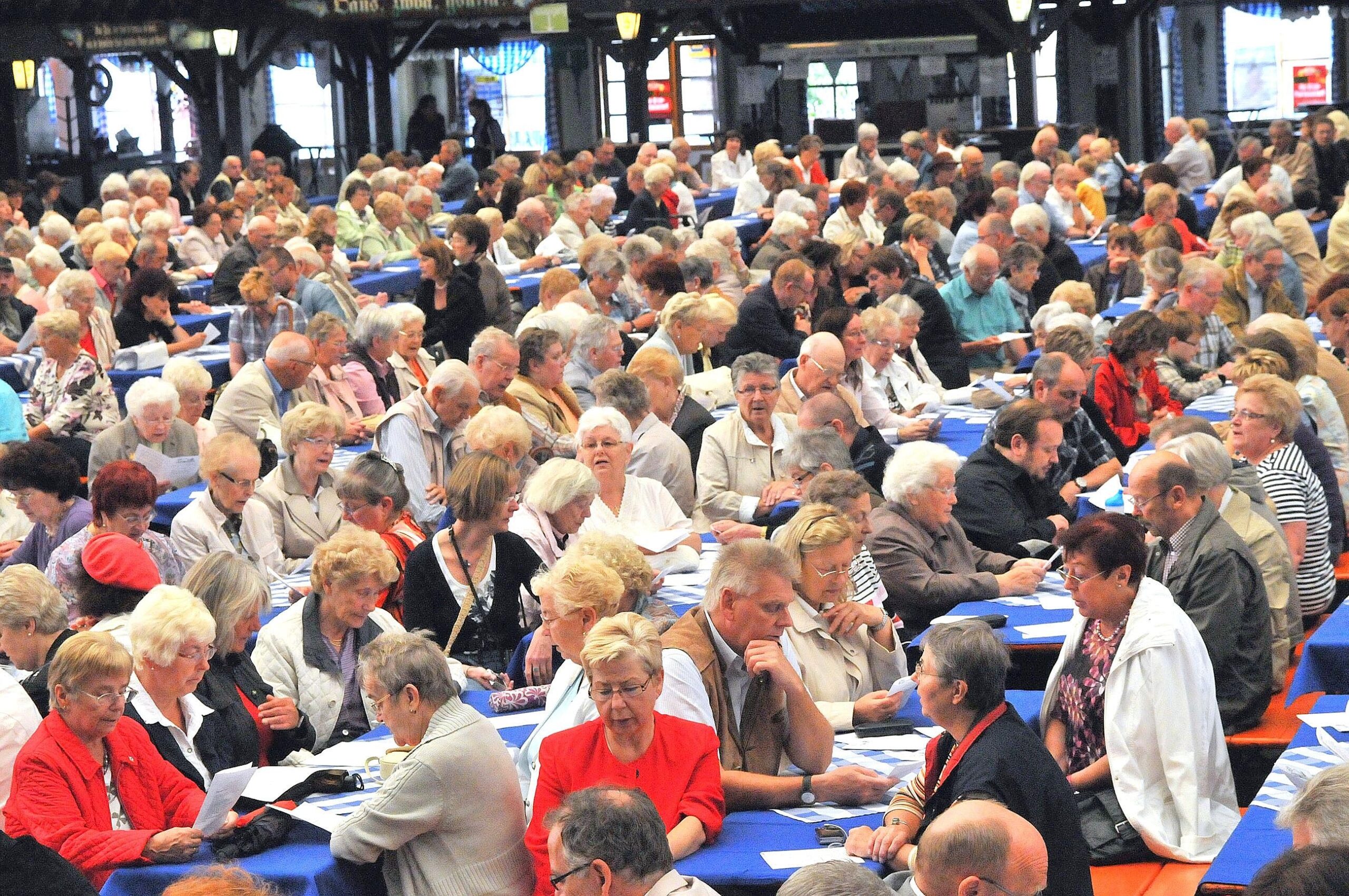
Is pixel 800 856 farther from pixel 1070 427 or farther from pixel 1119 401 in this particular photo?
pixel 1119 401

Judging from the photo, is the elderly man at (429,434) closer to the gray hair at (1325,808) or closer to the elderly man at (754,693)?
the elderly man at (754,693)

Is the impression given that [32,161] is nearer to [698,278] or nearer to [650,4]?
[650,4]

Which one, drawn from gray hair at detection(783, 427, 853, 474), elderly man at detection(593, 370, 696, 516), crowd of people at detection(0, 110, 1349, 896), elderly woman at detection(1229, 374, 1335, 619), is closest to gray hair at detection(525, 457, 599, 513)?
crowd of people at detection(0, 110, 1349, 896)

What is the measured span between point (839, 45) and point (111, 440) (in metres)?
19.3

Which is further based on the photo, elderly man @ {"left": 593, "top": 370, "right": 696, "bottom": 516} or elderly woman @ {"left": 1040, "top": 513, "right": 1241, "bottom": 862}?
elderly man @ {"left": 593, "top": 370, "right": 696, "bottom": 516}

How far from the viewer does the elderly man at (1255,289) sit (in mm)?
10648

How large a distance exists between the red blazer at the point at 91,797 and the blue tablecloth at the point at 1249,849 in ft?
7.58

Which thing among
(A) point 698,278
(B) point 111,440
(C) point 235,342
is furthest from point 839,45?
(B) point 111,440

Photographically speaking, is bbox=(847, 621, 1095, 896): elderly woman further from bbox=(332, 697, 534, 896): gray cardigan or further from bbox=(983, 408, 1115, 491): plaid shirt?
bbox=(983, 408, 1115, 491): plaid shirt

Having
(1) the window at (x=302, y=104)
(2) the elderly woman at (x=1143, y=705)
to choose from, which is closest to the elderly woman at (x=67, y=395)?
(2) the elderly woman at (x=1143, y=705)

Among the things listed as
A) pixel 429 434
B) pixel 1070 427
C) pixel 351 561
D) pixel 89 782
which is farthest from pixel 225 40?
pixel 89 782

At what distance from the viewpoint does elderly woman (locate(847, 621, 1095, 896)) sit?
388 cm

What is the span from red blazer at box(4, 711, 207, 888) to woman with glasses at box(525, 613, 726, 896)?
907 mm

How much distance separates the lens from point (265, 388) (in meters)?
8.45
